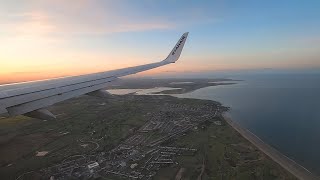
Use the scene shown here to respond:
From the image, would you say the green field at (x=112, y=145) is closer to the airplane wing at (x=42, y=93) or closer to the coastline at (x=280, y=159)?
the coastline at (x=280, y=159)

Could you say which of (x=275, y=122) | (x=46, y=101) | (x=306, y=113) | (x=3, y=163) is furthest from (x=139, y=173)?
(x=306, y=113)

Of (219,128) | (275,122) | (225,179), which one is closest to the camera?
(225,179)

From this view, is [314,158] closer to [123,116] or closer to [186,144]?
[186,144]

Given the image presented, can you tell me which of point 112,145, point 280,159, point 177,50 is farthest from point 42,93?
point 280,159

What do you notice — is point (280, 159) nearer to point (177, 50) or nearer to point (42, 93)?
point (177, 50)

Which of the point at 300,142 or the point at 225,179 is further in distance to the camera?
the point at 300,142

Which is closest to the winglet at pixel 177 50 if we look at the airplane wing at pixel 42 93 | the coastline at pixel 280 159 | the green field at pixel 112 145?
the airplane wing at pixel 42 93

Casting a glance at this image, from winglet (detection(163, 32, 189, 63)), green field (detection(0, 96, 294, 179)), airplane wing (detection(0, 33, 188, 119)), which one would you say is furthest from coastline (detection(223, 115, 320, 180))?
airplane wing (detection(0, 33, 188, 119))
